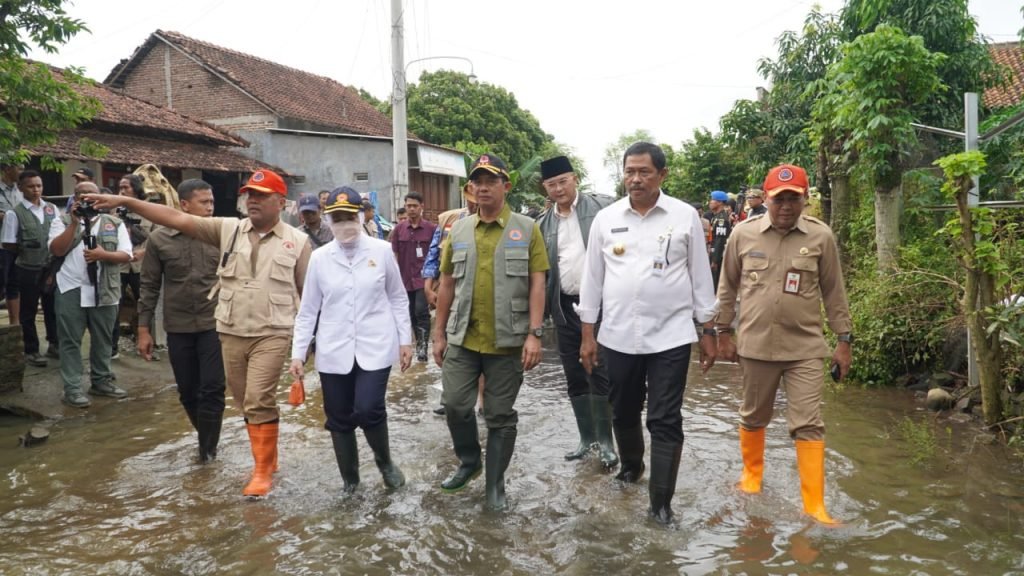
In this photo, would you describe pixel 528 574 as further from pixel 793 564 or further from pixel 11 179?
pixel 11 179

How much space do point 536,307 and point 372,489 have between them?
1.61m

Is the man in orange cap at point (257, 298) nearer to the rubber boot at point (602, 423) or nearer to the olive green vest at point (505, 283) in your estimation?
the olive green vest at point (505, 283)

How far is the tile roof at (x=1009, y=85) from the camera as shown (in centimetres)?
2111

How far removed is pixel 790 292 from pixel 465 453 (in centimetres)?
214

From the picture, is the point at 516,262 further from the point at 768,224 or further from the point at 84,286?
the point at 84,286

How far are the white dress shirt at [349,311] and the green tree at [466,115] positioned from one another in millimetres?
33780

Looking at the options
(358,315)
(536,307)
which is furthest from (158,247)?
(536,307)

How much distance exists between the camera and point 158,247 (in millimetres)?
5559

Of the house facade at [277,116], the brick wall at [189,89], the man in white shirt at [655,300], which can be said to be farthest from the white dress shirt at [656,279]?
the brick wall at [189,89]

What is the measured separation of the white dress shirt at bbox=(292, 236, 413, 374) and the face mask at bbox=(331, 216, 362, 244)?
0.05m

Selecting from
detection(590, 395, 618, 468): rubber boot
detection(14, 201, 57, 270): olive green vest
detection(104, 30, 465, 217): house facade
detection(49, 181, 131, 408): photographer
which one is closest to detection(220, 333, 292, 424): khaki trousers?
detection(590, 395, 618, 468): rubber boot

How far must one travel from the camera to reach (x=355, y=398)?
15.6 ft

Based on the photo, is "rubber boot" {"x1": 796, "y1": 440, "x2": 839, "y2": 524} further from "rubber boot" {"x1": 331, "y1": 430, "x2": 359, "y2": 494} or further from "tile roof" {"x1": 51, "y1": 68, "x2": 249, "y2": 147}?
"tile roof" {"x1": 51, "y1": 68, "x2": 249, "y2": 147}

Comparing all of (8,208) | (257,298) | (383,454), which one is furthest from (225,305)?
(8,208)
